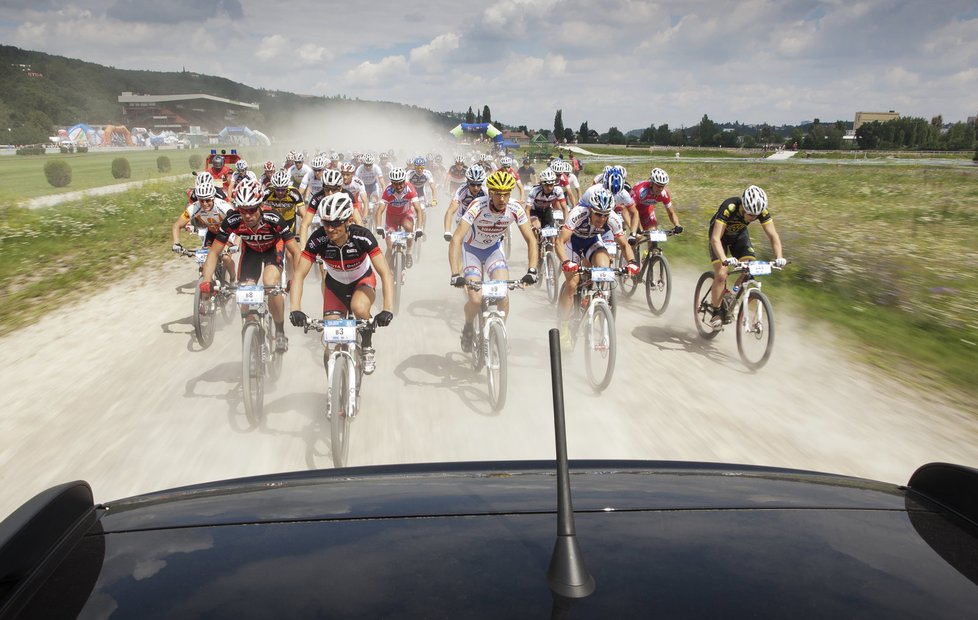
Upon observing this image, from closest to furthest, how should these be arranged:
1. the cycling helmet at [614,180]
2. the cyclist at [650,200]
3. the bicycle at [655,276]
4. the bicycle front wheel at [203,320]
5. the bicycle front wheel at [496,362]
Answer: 1. the bicycle front wheel at [496,362]
2. the bicycle front wheel at [203,320]
3. the cycling helmet at [614,180]
4. the bicycle at [655,276]
5. the cyclist at [650,200]

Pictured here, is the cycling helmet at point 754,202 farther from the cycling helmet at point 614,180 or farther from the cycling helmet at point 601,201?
the cycling helmet at point 614,180

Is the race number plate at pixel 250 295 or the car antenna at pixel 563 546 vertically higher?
the car antenna at pixel 563 546

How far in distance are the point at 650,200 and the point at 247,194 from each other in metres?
7.71

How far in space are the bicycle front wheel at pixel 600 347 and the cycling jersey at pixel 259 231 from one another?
4.05m

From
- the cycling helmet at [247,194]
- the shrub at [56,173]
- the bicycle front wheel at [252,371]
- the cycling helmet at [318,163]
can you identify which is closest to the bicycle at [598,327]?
the bicycle front wheel at [252,371]

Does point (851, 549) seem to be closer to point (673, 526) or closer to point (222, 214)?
point (673, 526)

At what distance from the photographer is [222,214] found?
9734 millimetres

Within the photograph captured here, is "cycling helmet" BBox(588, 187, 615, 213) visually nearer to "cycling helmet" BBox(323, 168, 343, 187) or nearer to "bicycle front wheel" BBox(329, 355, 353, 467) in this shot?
"cycling helmet" BBox(323, 168, 343, 187)

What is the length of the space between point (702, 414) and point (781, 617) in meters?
5.57

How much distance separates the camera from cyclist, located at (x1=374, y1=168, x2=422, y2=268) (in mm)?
12531

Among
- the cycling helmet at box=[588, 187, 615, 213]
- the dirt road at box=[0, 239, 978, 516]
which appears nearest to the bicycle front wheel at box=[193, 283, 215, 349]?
the dirt road at box=[0, 239, 978, 516]

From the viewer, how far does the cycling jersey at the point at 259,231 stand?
7.74 metres

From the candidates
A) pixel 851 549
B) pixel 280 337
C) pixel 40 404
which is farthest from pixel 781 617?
pixel 40 404

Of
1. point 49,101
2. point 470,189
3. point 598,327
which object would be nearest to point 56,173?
point 470,189
